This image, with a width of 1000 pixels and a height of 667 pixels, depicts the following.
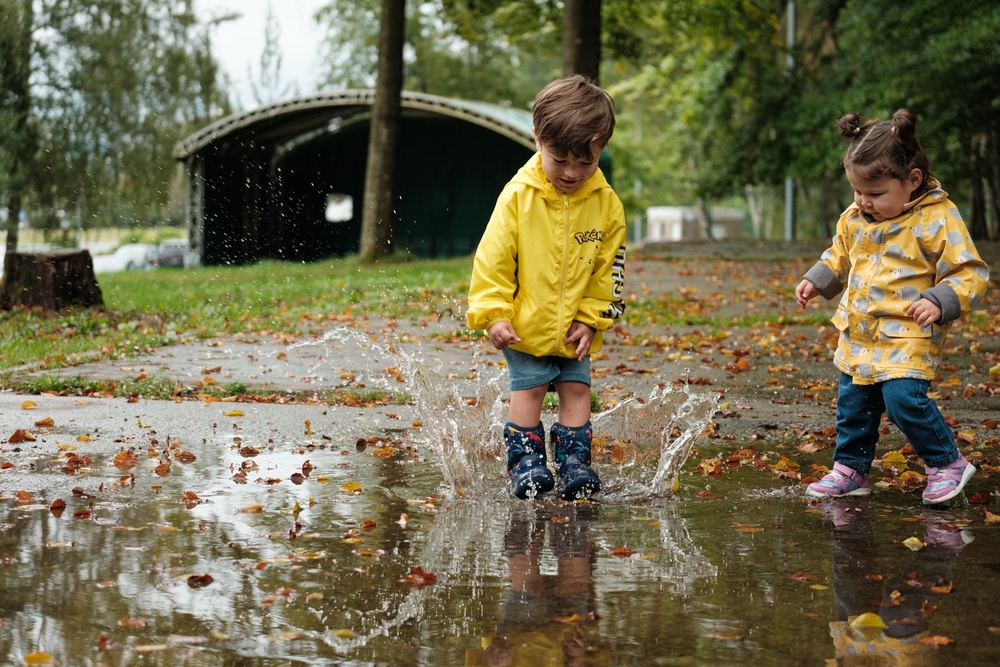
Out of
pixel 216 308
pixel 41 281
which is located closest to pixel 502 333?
pixel 41 281

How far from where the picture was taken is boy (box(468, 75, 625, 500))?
427cm

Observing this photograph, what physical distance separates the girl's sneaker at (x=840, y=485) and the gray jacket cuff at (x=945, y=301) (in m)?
0.71

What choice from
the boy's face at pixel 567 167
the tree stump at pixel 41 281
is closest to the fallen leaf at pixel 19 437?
the boy's face at pixel 567 167

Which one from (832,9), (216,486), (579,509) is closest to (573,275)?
(579,509)

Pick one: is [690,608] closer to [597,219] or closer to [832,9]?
[597,219]

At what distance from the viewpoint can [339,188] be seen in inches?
1373

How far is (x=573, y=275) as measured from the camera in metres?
4.41

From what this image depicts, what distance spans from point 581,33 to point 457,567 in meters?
17.3

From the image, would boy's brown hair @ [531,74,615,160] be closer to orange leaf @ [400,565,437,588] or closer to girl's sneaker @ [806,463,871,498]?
girl's sneaker @ [806,463,871,498]

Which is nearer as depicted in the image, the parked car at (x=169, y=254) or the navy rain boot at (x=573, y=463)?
the navy rain boot at (x=573, y=463)

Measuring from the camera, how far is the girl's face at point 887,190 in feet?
14.1

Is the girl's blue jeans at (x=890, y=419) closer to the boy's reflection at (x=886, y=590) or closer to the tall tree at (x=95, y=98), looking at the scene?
the boy's reflection at (x=886, y=590)

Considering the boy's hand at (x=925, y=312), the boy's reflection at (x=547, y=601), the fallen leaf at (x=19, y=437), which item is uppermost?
the boy's hand at (x=925, y=312)

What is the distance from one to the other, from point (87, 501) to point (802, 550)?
98.5 inches
